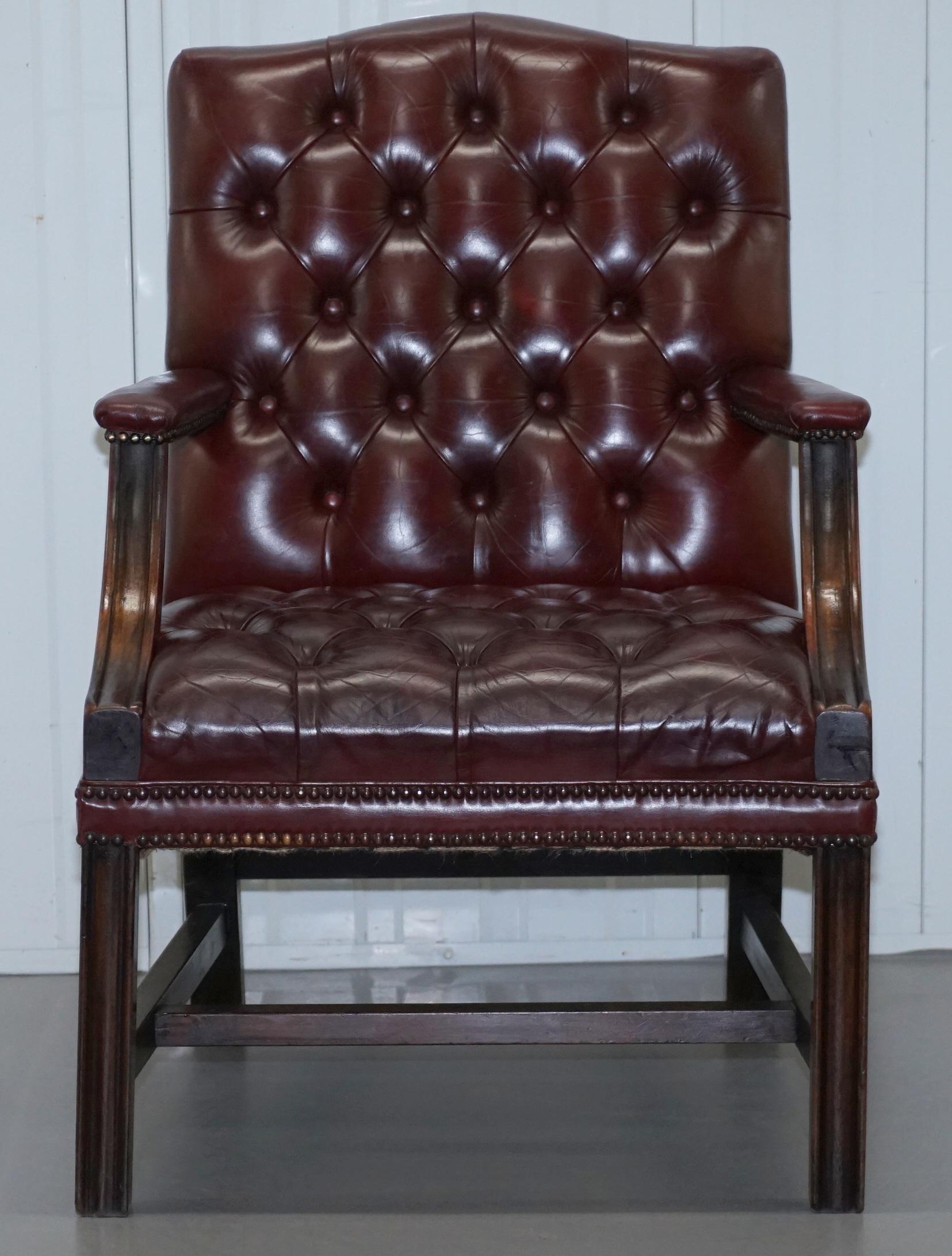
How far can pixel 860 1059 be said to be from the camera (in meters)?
1.32

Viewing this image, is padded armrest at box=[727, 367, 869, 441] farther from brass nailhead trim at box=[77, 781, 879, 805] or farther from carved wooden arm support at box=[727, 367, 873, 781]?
brass nailhead trim at box=[77, 781, 879, 805]

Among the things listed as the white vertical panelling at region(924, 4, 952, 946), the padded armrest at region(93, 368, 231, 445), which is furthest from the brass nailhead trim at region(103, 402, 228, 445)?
the white vertical panelling at region(924, 4, 952, 946)

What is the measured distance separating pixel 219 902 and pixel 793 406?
881 millimetres

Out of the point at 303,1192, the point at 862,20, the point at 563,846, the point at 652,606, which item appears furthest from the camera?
the point at 862,20

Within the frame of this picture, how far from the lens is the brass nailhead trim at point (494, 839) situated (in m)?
1.29

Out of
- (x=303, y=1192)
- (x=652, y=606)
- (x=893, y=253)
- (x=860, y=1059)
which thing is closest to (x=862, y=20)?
(x=893, y=253)

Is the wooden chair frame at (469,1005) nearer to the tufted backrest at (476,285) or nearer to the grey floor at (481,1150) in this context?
the grey floor at (481,1150)

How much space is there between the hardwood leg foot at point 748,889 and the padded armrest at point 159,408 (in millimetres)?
791

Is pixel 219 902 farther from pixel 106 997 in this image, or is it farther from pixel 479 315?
pixel 479 315

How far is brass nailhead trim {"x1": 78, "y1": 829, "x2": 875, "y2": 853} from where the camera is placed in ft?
4.23

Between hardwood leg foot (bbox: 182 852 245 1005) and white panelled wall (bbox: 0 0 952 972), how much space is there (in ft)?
0.91

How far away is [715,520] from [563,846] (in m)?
0.53

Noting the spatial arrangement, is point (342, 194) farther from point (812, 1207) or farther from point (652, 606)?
point (812, 1207)

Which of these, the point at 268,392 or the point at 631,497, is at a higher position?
the point at 268,392
